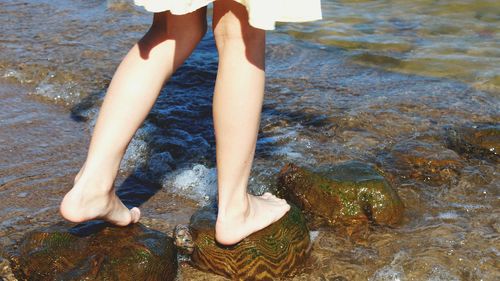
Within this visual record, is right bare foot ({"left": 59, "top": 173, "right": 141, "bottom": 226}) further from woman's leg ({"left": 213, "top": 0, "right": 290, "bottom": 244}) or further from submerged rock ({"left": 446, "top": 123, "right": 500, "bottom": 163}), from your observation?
submerged rock ({"left": 446, "top": 123, "right": 500, "bottom": 163})

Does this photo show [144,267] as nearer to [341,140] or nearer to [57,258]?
[57,258]

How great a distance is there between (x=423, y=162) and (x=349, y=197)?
0.82 meters

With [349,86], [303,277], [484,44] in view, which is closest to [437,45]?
[484,44]

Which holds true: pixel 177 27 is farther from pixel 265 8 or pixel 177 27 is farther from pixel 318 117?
pixel 318 117

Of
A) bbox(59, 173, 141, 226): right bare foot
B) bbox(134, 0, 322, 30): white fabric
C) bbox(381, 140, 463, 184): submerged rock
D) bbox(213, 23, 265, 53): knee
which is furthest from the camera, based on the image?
bbox(381, 140, 463, 184): submerged rock

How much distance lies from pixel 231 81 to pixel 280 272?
880 millimetres

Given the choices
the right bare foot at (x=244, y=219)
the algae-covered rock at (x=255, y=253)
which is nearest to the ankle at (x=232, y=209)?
the right bare foot at (x=244, y=219)

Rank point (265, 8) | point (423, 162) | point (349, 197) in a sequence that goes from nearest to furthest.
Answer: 1. point (265, 8)
2. point (349, 197)
3. point (423, 162)

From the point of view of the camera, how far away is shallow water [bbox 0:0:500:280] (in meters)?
3.16

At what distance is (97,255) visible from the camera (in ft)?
8.76

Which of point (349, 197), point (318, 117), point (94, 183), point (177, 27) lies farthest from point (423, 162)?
point (94, 183)

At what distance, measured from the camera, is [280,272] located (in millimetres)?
2836

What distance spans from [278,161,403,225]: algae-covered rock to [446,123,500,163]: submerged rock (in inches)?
38.2

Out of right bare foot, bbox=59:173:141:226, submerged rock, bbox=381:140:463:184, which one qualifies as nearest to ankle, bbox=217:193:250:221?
right bare foot, bbox=59:173:141:226
